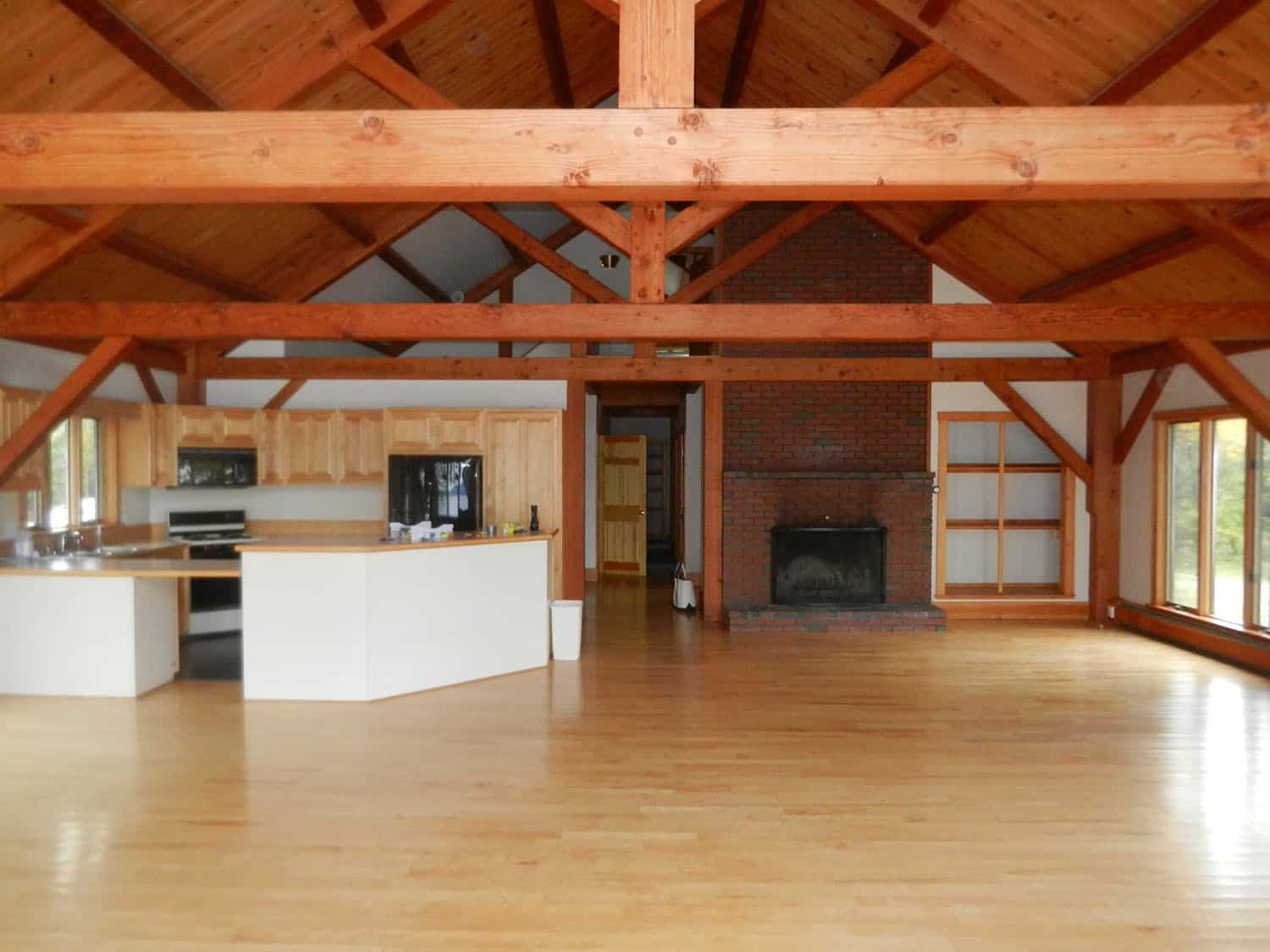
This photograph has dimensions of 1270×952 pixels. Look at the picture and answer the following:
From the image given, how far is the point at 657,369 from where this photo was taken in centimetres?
829

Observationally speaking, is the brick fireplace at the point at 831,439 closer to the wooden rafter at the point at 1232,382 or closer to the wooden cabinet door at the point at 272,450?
the wooden rafter at the point at 1232,382

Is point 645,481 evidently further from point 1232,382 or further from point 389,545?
point 1232,382

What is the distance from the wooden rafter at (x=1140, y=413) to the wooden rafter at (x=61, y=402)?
8793 mm

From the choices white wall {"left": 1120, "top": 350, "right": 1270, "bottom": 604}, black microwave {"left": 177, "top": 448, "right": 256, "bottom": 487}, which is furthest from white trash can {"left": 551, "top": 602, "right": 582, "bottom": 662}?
white wall {"left": 1120, "top": 350, "right": 1270, "bottom": 604}

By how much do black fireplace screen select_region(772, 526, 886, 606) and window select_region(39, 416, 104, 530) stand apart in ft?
20.5

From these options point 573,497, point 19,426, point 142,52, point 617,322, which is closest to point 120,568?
point 19,426

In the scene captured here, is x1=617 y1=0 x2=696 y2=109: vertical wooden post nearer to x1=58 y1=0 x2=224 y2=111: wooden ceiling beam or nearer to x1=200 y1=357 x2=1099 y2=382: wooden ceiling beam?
x1=58 y1=0 x2=224 y2=111: wooden ceiling beam

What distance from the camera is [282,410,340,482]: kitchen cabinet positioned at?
329 inches

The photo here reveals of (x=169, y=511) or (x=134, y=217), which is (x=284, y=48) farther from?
(x=169, y=511)

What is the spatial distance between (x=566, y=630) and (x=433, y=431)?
101 inches

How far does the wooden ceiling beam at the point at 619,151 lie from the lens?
3.00m

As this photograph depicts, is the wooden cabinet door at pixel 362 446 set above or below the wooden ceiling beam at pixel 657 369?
below

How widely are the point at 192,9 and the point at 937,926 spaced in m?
5.92

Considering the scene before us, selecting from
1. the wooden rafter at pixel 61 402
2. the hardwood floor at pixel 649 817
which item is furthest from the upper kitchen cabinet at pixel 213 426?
the hardwood floor at pixel 649 817
